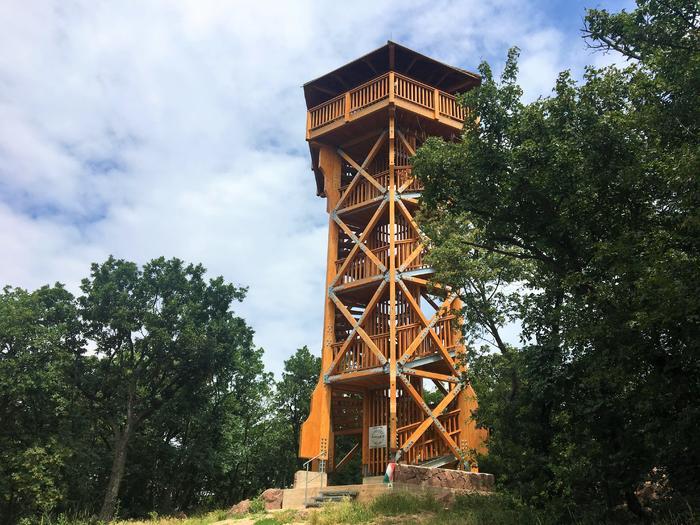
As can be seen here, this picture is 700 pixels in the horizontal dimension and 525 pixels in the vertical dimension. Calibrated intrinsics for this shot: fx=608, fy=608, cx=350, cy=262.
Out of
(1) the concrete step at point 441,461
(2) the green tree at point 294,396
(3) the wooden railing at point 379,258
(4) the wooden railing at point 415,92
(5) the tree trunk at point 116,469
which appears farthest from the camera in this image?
(2) the green tree at point 294,396

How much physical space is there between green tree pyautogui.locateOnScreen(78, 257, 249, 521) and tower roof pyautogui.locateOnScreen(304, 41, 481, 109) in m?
10.5

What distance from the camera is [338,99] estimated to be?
23.6 meters

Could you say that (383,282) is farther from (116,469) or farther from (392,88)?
(116,469)

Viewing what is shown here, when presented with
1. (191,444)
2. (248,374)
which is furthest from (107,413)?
(248,374)

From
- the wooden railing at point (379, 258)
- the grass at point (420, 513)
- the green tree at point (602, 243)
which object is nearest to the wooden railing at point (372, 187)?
the wooden railing at point (379, 258)

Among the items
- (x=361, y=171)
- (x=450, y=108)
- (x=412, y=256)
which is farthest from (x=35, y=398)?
(x=450, y=108)

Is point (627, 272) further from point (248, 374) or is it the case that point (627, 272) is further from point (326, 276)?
point (248, 374)

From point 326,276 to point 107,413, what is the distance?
527 inches

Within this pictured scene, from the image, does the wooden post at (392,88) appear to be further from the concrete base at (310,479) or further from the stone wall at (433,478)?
the concrete base at (310,479)

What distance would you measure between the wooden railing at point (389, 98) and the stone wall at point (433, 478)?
40.8 ft

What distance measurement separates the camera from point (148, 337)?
27.2 meters

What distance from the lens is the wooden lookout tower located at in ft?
65.6

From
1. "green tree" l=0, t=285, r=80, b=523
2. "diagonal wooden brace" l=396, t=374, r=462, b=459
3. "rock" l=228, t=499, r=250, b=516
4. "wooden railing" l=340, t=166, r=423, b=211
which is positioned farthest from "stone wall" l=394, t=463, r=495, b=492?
"green tree" l=0, t=285, r=80, b=523

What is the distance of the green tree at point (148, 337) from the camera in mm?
27016
